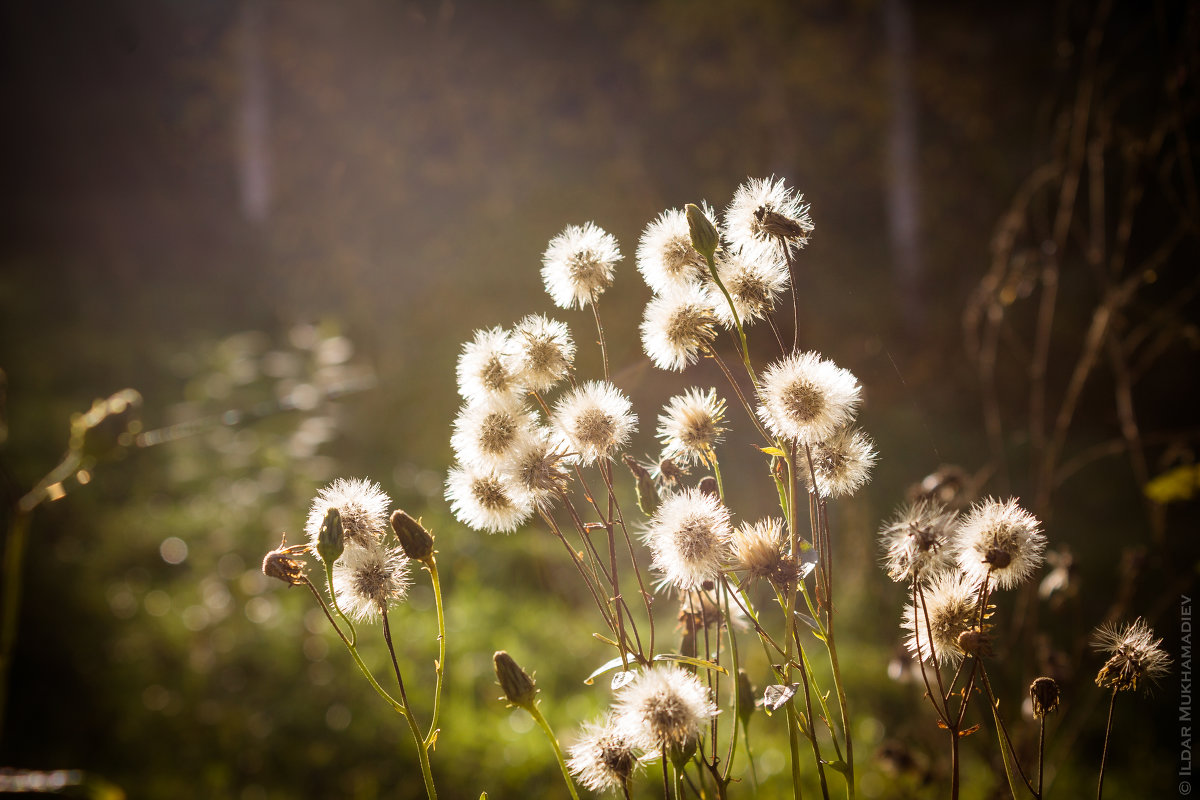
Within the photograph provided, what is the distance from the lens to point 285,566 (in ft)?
2.75

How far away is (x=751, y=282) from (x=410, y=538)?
485 mm

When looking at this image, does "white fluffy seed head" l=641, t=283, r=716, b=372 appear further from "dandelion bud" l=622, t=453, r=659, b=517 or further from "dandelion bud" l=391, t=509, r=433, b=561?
"dandelion bud" l=391, t=509, r=433, b=561

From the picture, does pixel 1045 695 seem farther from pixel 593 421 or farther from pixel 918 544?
pixel 593 421

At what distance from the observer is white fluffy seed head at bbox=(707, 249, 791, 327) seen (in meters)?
0.84

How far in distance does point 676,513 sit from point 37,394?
6.57 meters

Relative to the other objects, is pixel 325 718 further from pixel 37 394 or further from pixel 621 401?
pixel 37 394

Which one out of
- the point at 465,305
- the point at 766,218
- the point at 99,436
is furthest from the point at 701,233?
the point at 465,305

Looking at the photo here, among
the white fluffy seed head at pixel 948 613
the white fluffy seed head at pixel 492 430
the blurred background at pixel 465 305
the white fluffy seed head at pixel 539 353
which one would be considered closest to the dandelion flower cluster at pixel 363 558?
the white fluffy seed head at pixel 492 430

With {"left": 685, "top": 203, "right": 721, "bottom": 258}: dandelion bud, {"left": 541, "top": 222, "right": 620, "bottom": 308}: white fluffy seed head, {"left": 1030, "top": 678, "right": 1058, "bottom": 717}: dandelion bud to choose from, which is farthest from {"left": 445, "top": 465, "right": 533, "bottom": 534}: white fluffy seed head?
{"left": 1030, "top": 678, "right": 1058, "bottom": 717}: dandelion bud

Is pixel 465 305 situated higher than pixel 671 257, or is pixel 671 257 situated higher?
pixel 465 305

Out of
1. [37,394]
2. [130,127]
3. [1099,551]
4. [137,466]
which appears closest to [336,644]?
[137,466]

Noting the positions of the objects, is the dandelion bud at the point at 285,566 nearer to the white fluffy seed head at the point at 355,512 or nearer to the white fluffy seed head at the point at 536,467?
the white fluffy seed head at the point at 355,512

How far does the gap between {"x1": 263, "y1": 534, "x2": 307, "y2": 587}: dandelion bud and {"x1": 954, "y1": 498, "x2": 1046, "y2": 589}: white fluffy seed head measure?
698mm

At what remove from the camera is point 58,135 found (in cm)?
970
